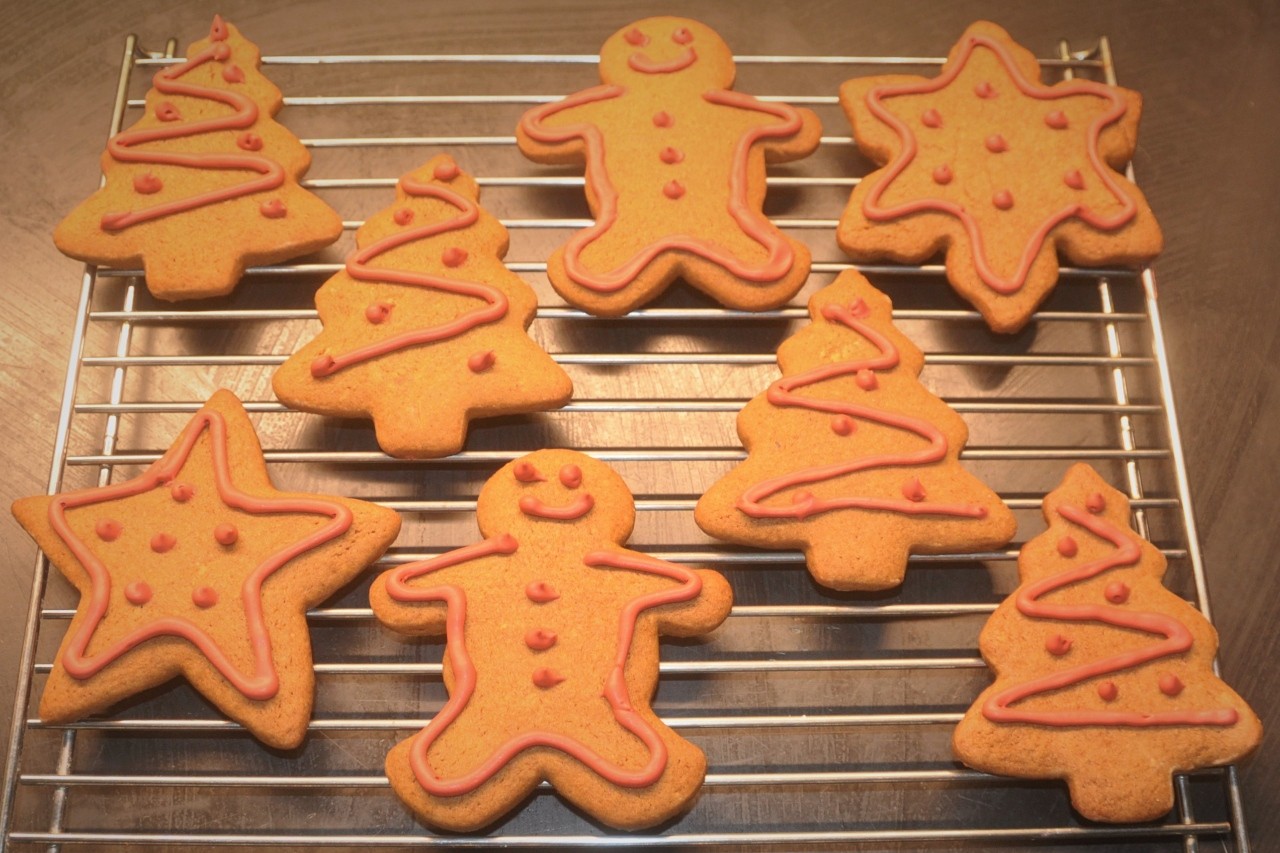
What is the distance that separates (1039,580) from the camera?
176cm

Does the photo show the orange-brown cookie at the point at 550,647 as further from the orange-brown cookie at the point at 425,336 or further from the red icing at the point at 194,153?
the red icing at the point at 194,153

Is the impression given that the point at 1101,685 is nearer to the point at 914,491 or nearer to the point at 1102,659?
the point at 1102,659

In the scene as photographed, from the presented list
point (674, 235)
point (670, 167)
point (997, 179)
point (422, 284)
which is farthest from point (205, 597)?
point (997, 179)

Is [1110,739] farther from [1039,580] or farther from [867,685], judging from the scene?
[867,685]

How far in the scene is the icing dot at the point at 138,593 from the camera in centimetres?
171

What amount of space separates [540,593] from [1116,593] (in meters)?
0.92

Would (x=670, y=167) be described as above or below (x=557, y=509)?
above

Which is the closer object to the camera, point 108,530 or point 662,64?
point 108,530

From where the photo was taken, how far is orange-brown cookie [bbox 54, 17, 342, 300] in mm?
1986

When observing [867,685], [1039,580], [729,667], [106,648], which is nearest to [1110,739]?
[1039,580]

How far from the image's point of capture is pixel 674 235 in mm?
1988

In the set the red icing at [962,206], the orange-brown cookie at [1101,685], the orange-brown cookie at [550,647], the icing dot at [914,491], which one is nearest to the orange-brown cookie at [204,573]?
the orange-brown cookie at [550,647]

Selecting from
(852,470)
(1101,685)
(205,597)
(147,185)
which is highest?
(147,185)

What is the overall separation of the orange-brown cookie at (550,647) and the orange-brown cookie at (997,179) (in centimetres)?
76
